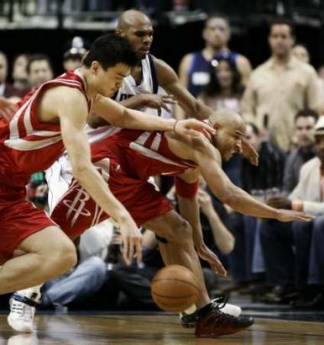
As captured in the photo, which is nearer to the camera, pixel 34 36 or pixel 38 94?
pixel 38 94

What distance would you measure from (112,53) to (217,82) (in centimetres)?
518

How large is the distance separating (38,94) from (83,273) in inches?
116

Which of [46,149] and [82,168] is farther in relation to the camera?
[46,149]

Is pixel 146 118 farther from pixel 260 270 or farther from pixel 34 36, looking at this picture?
pixel 34 36

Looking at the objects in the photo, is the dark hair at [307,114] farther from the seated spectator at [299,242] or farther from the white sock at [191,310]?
the white sock at [191,310]

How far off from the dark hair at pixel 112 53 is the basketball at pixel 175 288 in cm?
126

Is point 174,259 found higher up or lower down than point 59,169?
lower down

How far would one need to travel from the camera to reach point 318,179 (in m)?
10.6

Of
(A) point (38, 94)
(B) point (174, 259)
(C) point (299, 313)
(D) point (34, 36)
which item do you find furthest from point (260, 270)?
(D) point (34, 36)

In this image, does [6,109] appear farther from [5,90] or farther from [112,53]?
[5,90]

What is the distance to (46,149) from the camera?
24.8ft

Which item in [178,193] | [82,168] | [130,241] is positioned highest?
[82,168]

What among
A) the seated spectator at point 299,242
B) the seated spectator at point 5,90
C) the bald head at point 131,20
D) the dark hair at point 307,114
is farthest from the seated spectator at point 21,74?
the bald head at point 131,20

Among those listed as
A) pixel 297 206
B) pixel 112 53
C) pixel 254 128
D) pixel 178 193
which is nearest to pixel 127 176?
pixel 178 193
